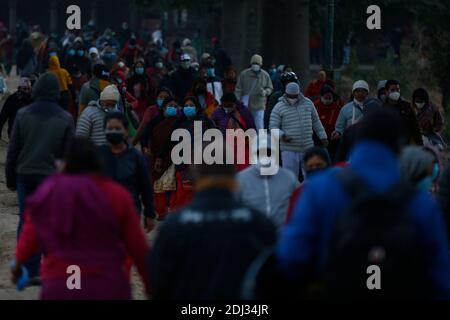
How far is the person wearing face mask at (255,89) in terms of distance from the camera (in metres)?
21.3

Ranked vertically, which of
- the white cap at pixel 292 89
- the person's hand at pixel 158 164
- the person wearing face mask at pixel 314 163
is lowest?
the person's hand at pixel 158 164

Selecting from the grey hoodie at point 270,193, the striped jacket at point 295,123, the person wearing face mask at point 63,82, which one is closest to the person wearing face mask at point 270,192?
the grey hoodie at point 270,193

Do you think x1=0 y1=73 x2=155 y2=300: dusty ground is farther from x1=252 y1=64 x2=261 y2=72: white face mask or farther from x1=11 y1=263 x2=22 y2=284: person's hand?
x1=252 y1=64 x2=261 y2=72: white face mask

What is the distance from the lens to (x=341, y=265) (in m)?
5.64

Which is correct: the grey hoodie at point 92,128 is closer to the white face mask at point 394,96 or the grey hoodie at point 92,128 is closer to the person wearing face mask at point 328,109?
the white face mask at point 394,96

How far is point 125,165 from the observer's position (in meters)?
9.45

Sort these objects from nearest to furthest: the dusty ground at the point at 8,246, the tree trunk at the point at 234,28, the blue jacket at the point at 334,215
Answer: the blue jacket at the point at 334,215
the dusty ground at the point at 8,246
the tree trunk at the point at 234,28

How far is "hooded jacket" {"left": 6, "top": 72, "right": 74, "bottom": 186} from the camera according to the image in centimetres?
1030

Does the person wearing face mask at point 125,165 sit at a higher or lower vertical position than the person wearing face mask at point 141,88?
lower

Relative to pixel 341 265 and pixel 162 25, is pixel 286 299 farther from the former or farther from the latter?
pixel 162 25

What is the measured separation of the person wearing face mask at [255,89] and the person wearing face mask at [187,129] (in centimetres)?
665

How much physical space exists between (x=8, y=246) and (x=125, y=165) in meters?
4.21

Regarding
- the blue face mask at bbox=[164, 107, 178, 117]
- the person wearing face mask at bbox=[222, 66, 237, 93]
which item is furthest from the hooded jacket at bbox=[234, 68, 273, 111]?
the blue face mask at bbox=[164, 107, 178, 117]

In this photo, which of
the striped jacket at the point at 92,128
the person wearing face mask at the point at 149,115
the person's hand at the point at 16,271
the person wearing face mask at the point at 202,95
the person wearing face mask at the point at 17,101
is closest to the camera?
the person's hand at the point at 16,271
